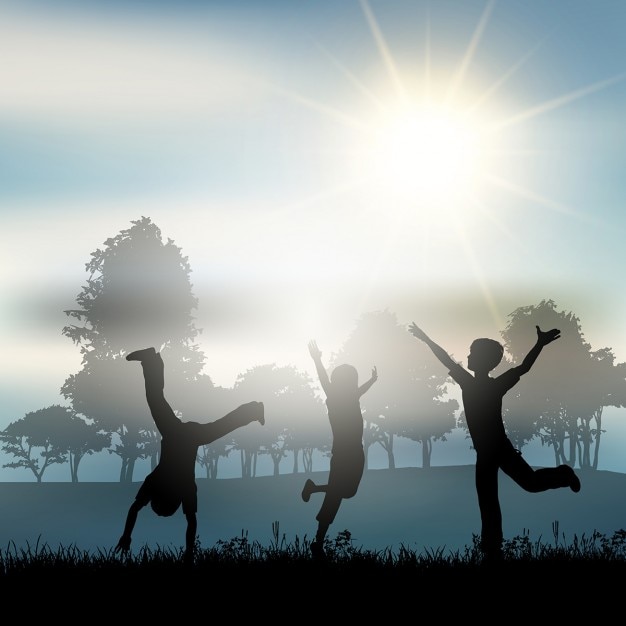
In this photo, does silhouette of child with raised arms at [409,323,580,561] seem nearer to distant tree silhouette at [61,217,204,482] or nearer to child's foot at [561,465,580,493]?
child's foot at [561,465,580,493]

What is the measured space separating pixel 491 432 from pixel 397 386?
47107 millimetres

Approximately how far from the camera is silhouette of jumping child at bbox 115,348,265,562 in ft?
33.1

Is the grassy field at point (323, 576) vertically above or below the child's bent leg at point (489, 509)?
below

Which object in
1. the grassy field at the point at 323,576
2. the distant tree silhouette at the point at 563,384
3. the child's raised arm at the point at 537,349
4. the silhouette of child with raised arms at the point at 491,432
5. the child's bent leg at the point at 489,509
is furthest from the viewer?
the distant tree silhouette at the point at 563,384

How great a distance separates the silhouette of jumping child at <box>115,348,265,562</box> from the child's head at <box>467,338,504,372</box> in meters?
3.25

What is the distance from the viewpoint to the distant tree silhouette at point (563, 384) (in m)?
55.4

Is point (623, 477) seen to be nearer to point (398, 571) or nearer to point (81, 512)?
point (81, 512)

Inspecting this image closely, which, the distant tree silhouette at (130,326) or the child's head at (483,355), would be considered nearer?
the child's head at (483,355)

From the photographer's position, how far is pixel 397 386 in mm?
58250

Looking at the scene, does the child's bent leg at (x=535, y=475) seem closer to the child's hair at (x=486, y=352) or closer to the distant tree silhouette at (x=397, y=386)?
the child's hair at (x=486, y=352)

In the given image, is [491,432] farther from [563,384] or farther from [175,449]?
[563,384]

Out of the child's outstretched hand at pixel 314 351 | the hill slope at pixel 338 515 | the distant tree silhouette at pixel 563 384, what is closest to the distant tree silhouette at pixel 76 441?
the hill slope at pixel 338 515

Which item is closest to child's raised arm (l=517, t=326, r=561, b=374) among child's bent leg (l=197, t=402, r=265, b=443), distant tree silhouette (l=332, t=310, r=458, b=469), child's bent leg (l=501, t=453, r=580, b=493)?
child's bent leg (l=501, t=453, r=580, b=493)

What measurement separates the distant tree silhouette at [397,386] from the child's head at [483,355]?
4522cm
